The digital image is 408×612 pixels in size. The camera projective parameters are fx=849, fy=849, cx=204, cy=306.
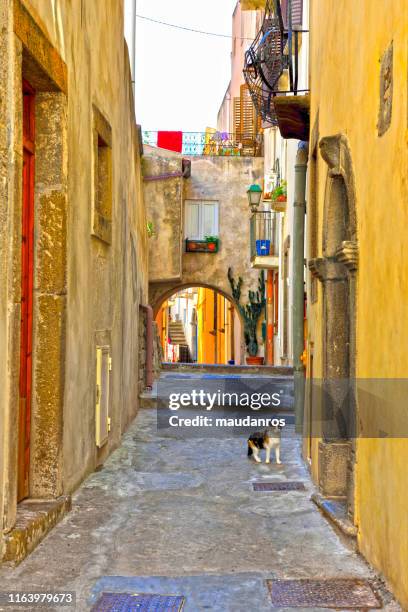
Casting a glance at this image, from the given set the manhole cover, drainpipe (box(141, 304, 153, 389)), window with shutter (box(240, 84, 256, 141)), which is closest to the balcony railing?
window with shutter (box(240, 84, 256, 141))

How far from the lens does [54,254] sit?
6.55 meters

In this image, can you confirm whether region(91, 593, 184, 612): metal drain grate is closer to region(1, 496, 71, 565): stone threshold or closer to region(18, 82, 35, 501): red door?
region(1, 496, 71, 565): stone threshold

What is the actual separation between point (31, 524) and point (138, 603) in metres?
1.18

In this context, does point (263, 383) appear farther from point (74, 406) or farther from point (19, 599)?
point (19, 599)

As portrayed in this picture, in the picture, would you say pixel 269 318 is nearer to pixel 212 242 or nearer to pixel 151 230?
pixel 212 242

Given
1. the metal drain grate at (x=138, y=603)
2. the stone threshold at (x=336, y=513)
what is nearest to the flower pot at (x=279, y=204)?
the stone threshold at (x=336, y=513)

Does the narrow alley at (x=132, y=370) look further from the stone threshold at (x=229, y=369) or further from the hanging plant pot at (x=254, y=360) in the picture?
the hanging plant pot at (x=254, y=360)

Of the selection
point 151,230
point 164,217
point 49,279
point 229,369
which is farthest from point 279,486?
point 164,217

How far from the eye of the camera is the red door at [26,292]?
249 inches

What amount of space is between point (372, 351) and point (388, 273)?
29.2 inches

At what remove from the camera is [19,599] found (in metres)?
4.61

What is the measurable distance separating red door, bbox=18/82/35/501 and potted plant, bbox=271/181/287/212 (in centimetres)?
1180

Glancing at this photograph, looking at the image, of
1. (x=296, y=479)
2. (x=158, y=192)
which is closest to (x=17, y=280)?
(x=296, y=479)

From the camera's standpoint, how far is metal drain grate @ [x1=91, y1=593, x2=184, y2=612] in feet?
14.9
